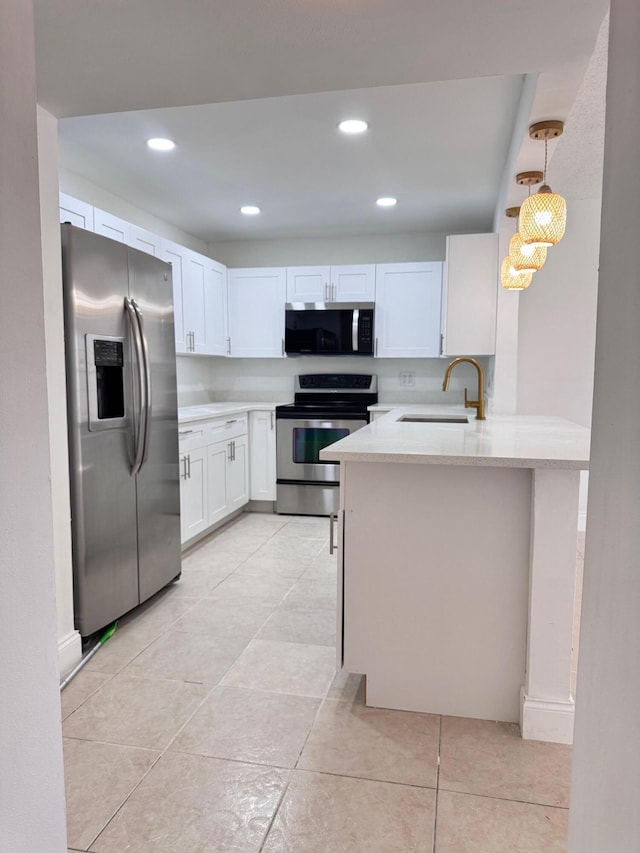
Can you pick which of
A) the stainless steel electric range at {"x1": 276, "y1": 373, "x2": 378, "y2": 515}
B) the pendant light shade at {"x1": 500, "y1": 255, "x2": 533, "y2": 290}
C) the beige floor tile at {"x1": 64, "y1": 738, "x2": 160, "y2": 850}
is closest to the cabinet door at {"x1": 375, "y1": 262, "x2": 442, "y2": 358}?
the stainless steel electric range at {"x1": 276, "y1": 373, "x2": 378, "y2": 515}

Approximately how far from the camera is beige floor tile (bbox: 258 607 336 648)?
262 centimetres

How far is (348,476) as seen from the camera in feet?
6.72

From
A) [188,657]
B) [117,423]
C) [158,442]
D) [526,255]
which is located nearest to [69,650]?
[188,657]

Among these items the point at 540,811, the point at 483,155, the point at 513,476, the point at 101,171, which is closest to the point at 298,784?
the point at 540,811

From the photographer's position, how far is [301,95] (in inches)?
97.6

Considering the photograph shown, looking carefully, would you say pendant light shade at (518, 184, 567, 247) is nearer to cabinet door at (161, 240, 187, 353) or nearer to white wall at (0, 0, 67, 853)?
white wall at (0, 0, 67, 853)

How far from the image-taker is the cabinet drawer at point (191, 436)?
357cm

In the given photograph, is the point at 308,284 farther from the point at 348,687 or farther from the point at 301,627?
the point at 348,687

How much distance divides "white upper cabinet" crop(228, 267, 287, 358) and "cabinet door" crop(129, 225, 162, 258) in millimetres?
1286

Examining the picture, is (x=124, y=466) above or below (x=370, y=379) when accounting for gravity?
below

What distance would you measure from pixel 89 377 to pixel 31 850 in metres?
1.83

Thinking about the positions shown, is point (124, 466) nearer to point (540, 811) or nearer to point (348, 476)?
point (348, 476)

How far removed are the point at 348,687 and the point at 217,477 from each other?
227 centimetres

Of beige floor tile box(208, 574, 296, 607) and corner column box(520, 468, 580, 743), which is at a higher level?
corner column box(520, 468, 580, 743)
